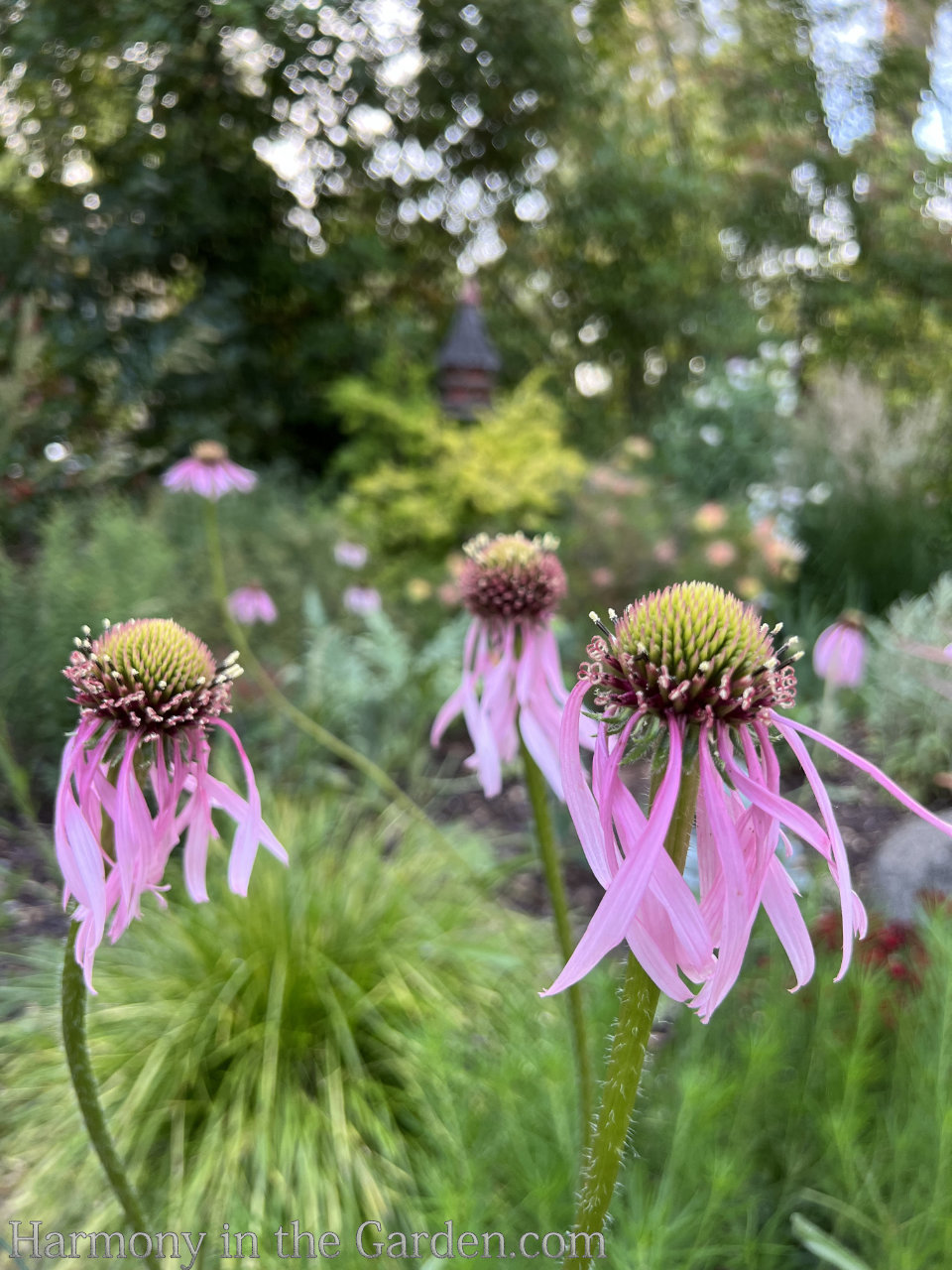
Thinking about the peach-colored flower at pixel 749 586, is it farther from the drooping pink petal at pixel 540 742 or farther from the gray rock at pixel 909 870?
the drooping pink petal at pixel 540 742

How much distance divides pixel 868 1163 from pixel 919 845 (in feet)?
3.91

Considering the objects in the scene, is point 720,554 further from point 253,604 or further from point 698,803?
point 698,803

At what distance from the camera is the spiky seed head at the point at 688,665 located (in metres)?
0.58

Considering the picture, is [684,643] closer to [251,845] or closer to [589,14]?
[251,845]

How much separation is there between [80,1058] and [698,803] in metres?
0.52

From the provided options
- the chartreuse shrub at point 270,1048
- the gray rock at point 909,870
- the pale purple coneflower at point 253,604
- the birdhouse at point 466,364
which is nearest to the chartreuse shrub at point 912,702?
the gray rock at point 909,870

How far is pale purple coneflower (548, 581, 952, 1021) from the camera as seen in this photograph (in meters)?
0.52

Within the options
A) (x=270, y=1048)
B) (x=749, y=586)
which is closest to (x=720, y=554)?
(x=749, y=586)

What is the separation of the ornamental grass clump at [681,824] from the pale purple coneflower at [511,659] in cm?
35

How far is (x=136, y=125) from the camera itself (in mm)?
3854

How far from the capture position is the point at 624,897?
504mm

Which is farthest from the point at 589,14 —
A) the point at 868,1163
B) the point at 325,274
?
the point at 868,1163

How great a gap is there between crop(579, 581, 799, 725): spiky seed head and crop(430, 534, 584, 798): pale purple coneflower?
339mm

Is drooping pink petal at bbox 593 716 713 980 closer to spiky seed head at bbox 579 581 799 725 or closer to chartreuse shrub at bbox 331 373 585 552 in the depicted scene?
spiky seed head at bbox 579 581 799 725
